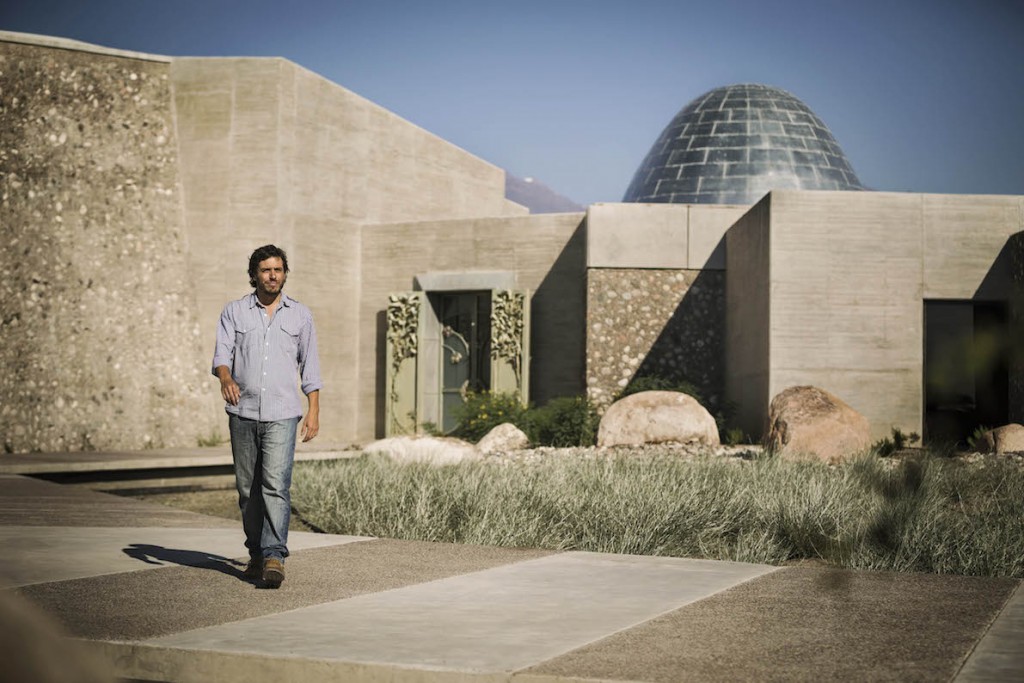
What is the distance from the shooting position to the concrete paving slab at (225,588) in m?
4.86

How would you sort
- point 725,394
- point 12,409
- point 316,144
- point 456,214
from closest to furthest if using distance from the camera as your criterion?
point 12,409 < point 725,394 < point 316,144 < point 456,214

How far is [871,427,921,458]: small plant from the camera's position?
1502cm

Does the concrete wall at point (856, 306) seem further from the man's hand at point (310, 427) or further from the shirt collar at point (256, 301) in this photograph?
the man's hand at point (310, 427)

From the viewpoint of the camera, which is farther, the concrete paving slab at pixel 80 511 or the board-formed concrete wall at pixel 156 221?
the board-formed concrete wall at pixel 156 221

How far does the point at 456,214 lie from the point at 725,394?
333 inches

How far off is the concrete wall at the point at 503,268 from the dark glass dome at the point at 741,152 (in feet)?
55.8

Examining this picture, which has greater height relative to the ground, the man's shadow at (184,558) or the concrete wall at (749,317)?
the concrete wall at (749,317)

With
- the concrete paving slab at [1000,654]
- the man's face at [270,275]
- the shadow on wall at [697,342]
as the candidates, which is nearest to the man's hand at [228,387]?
the man's face at [270,275]

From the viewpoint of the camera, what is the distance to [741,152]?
127 feet

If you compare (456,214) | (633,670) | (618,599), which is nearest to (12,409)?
(456,214)

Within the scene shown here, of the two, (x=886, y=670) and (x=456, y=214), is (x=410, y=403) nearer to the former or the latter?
(x=456, y=214)

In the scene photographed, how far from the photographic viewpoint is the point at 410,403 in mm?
21469

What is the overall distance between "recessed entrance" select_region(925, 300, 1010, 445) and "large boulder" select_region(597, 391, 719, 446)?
10.6 ft

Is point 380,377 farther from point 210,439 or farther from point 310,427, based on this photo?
point 310,427
